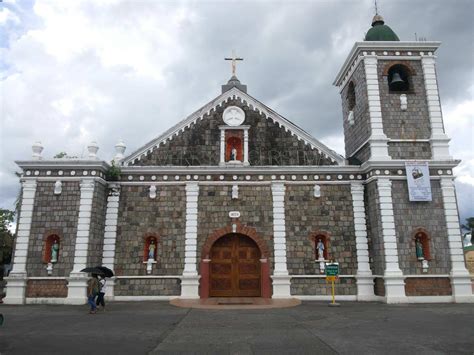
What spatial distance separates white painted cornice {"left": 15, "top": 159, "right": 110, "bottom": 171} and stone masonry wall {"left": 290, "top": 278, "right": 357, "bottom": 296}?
11.6m

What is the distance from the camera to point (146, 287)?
19250mm

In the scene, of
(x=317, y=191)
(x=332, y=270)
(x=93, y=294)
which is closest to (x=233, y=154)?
(x=317, y=191)

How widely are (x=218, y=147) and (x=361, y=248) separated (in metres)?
9.31

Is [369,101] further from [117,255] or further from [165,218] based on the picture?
[117,255]

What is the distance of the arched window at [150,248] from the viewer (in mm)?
19594

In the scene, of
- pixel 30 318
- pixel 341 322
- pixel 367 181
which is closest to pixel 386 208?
pixel 367 181

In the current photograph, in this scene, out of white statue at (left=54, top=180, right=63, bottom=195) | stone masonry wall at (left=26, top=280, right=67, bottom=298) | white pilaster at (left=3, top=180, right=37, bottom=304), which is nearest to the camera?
white pilaster at (left=3, top=180, right=37, bottom=304)

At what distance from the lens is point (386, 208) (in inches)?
752

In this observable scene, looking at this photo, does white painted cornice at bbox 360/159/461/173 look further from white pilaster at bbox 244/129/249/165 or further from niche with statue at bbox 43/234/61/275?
niche with statue at bbox 43/234/61/275

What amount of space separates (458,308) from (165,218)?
14.2m

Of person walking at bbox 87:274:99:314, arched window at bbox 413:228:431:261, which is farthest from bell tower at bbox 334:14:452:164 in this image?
person walking at bbox 87:274:99:314

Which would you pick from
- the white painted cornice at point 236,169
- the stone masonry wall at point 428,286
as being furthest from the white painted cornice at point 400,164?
the stone masonry wall at point 428,286

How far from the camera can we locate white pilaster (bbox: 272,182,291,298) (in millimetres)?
19203

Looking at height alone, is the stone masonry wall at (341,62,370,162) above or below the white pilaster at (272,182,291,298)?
above
